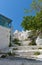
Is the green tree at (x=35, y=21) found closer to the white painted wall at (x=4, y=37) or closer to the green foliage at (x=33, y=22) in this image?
the green foliage at (x=33, y=22)

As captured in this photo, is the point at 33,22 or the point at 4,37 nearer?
the point at 4,37

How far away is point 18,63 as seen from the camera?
2400 millimetres

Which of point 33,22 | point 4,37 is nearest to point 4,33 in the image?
point 4,37

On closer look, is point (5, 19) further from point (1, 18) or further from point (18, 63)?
point (18, 63)

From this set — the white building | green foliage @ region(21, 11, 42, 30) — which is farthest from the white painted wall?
green foliage @ region(21, 11, 42, 30)

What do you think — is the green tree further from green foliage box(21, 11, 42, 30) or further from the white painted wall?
the white painted wall

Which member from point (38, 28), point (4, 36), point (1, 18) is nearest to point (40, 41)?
point (38, 28)

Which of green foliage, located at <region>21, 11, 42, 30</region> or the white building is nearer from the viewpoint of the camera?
the white building

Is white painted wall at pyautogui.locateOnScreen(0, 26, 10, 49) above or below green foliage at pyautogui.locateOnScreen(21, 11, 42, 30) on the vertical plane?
below

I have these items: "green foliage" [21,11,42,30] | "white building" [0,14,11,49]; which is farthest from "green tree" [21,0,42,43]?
"white building" [0,14,11,49]

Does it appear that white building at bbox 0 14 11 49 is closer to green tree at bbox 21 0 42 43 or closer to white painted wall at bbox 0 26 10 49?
white painted wall at bbox 0 26 10 49

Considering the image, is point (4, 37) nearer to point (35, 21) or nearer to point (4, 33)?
point (4, 33)

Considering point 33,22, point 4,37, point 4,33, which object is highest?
point 33,22

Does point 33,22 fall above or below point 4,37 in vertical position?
above
